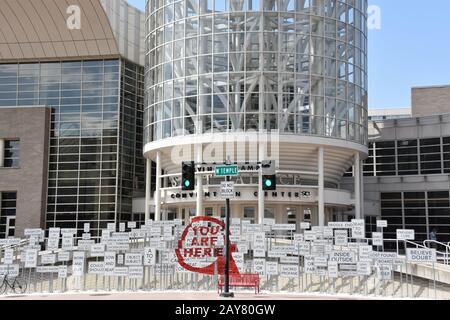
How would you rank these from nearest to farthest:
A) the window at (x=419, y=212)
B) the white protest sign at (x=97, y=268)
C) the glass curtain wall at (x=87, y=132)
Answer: the white protest sign at (x=97, y=268), the window at (x=419, y=212), the glass curtain wall at (x=87, y=132)

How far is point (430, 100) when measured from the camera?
64.2 metres

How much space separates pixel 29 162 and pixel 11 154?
2.12m

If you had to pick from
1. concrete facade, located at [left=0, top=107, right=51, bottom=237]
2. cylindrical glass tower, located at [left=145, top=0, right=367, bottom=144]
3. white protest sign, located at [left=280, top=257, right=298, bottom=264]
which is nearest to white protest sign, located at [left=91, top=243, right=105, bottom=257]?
white protest sign, located at [left=280, top=257, right=298, bottom=264]

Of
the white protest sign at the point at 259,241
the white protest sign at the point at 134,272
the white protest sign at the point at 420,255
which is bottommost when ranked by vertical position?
the white protest sign at the point at 134,272

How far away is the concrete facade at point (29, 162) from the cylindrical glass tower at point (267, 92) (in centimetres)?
1202

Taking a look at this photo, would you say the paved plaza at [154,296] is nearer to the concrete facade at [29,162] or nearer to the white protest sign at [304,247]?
the white protest sign at [304,247]

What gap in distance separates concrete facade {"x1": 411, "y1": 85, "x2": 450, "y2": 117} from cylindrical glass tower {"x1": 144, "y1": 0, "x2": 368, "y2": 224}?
22516 millimetres

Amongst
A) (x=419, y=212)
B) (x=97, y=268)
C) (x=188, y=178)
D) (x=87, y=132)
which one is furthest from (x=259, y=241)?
(x=419, y=212)

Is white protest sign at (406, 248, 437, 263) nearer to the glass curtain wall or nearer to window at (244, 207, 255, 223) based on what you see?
window at (244, 207, 255, 223)

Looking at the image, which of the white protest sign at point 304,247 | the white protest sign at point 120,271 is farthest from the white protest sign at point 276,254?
the white protest sign at point 120,271

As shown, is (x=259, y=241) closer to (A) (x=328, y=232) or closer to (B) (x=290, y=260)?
(B) (x=290, y=260)

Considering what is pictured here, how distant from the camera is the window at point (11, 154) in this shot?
169 feet

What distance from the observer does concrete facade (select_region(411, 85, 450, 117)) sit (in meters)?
63.4
